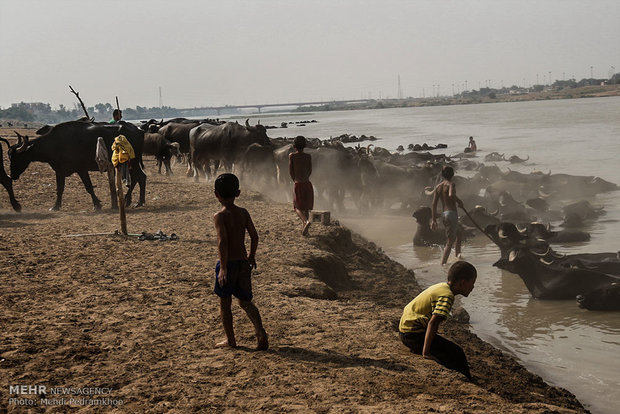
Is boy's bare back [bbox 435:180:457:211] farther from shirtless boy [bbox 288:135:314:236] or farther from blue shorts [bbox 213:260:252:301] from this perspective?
blue shorts [bbox 213:260:252:301]

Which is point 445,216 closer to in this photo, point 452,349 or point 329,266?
point 329,266

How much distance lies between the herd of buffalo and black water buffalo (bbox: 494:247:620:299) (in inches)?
0.6

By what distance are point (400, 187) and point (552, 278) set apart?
32.1ft

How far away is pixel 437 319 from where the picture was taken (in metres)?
5.30

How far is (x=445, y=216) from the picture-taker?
11234 mm

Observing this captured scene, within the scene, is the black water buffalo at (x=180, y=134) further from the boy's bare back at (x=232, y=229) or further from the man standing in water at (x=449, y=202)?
the boy's bare back at (x=232, y=229)

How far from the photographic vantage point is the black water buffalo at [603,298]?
8641 mm

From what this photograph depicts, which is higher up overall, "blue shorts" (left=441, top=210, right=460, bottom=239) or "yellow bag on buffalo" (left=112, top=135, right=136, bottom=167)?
"yellow bag on buffalo" (left=112, top=135, right=136, bottom=167)

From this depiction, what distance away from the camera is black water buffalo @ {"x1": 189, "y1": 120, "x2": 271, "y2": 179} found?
2120 centimetres

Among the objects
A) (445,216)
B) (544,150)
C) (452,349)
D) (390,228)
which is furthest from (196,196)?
(544,150)

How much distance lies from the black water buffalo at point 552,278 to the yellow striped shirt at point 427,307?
14.5 feet

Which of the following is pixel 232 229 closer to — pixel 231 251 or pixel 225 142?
pixel 231 251

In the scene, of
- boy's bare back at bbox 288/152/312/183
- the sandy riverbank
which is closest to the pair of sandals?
the sandy riverbank

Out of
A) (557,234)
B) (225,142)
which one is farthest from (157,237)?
(225,142)
